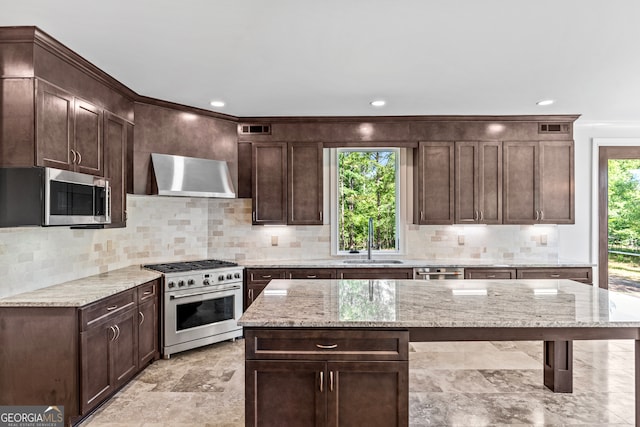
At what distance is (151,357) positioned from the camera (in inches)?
144

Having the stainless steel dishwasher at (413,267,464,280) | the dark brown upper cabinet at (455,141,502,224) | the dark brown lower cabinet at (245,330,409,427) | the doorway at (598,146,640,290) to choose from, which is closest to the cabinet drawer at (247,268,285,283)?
the stainless steel dishwasher at (413,267,464,280)

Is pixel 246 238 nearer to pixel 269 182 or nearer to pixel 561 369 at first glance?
pixel 269 182

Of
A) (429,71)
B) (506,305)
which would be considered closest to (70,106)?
(429,71)

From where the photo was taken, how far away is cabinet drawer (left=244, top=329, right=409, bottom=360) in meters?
2.02

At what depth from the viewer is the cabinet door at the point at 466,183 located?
15.2ft

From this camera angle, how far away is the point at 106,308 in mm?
2842

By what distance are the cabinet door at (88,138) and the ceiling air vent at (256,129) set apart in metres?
1.76

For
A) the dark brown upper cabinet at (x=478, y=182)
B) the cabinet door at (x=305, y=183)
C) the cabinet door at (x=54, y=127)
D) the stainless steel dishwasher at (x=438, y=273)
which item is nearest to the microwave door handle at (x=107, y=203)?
the cabinet door at (x=54, y=127)

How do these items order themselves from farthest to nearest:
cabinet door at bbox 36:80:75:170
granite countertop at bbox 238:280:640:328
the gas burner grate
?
1. the gas burner grate
2. cabinet door at bbox 36:80:75:170
3. granite countertop at bbox 238:280:640:328

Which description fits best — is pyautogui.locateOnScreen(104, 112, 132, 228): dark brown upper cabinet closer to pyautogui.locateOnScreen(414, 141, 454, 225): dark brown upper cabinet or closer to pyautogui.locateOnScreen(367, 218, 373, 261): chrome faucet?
pyautogui.locateOnScreen(367, 218, 373, 261): chrome faucet

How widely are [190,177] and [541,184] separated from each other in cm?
415

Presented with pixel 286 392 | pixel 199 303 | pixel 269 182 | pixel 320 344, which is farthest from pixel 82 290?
pixel 269 182

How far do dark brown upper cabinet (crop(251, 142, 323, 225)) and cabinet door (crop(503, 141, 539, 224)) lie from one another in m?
2.28

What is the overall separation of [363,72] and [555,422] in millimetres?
2980
